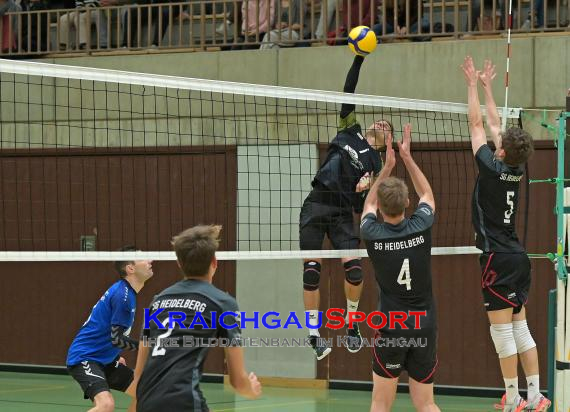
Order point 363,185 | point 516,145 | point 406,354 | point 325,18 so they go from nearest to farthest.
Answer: point 406,354, point 516,145, point 363,185, point 325,18

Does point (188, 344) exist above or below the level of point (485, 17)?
below

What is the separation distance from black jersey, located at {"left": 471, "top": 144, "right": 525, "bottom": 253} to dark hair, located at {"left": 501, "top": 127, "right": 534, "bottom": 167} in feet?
0.33

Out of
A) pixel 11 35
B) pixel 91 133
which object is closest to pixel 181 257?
pixel 91 133

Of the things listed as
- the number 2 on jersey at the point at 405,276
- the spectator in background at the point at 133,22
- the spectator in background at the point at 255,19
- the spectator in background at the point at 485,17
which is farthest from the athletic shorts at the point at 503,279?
the spectator in background at the point at 133,22

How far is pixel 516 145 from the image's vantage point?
8.23 meters

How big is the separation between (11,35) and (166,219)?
3483 millimetres

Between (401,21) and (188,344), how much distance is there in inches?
369

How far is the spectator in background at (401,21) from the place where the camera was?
1341 cm

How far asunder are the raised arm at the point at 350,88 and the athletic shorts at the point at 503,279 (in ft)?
5.73

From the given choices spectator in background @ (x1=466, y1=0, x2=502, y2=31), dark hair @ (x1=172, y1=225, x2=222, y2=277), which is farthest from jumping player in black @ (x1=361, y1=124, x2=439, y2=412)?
spectator in background @ (x1=466, y1=0, x2=502, y2=31)

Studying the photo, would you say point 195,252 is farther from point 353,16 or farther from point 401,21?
point 401,21

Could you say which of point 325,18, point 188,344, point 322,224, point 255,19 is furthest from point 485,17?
point 188,344

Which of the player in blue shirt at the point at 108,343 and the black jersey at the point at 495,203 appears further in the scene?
the player in blue shirt at the point at 108,343

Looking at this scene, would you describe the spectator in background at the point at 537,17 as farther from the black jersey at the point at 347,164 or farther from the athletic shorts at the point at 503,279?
the athletic shorts at the point at 503,279
